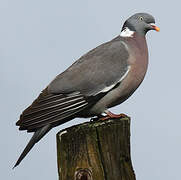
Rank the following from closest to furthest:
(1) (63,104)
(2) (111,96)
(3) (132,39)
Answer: (1) (63,104)
(2) (111,96)
(3) (132,39)

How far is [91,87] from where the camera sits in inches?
261

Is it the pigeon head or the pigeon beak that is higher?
the pigeon head

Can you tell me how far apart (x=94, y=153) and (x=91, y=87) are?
5.82 ft

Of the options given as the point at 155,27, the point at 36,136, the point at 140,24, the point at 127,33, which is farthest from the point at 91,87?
the point at 155,27

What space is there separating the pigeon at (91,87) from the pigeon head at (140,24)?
0.32 m

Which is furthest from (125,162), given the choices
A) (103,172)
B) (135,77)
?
(135,77)

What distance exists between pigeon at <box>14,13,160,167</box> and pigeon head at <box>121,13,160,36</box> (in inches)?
12.6

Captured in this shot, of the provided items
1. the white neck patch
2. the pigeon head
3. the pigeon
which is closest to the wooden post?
the pigeon

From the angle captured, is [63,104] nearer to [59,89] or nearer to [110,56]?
[59,89]

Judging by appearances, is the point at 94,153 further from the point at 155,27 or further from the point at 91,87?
the point at 155,27

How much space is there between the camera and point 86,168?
494 cm

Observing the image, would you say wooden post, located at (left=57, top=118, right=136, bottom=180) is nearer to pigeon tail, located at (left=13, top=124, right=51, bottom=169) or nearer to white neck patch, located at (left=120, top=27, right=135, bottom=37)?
pigeon tail, located at (left=13, top=124, right=51, bottom=169)

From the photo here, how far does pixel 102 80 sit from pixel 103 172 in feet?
6.80

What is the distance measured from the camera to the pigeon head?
775 centimetres
